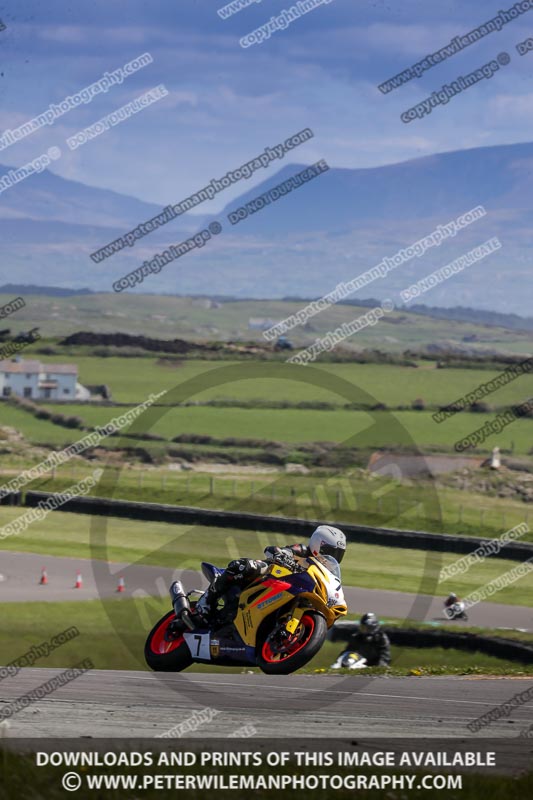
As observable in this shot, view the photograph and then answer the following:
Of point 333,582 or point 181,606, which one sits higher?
point 333,582

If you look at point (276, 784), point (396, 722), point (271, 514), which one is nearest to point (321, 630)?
point (396, 722)

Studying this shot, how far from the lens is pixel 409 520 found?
154 ft

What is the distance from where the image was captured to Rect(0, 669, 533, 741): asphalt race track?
10.3 metres

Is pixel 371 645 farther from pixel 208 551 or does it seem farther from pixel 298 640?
pixel 208 551

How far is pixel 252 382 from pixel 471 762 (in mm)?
109041

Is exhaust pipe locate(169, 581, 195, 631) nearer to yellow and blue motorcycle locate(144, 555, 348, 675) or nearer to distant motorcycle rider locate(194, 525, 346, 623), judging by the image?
yellow and blue motorcycle locate(144, 555, 348, 675)

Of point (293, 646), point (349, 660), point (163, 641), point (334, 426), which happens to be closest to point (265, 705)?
point (293, 646)

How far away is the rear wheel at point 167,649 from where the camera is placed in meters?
12.9

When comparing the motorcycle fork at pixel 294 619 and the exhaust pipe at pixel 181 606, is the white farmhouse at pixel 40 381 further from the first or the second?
the motorcycle fork at pixel 294 619

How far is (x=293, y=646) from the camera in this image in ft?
38.5

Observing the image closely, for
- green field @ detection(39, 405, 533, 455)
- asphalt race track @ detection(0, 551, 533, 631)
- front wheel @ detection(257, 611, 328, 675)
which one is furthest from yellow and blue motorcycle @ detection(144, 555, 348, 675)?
green field @ detection(39, 405, 533, 455)

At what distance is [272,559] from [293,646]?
3.05 ft

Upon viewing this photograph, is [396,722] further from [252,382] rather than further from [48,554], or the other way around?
[252,382]

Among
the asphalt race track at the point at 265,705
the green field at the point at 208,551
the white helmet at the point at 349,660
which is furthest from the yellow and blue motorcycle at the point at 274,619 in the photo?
the green field at the point at 208,551
